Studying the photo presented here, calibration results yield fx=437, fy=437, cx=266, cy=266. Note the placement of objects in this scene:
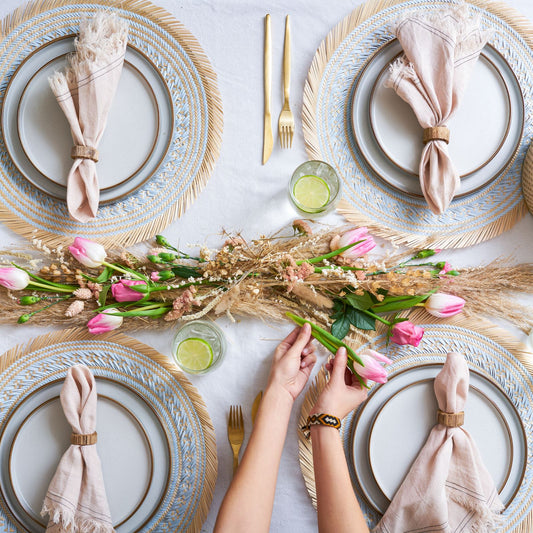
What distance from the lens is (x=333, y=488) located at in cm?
108

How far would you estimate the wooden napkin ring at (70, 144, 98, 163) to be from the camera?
119cm

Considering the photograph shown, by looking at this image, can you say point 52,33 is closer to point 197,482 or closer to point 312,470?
point 197,482

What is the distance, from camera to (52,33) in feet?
4.16

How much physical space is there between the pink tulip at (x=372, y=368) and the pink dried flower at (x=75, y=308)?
30.4 inches

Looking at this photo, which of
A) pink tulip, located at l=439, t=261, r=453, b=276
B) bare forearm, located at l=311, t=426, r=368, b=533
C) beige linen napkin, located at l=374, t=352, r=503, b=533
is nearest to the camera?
bare forearm, located at l=311, t=426, r=368, b=533

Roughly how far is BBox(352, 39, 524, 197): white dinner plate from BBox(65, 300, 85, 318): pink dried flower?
911mm

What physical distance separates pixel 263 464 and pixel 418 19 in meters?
1.25

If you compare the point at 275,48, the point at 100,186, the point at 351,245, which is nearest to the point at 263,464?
the point at 351,245

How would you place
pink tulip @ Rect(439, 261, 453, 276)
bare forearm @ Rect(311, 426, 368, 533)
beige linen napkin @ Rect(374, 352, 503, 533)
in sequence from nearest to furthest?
bare forearm @ Rect(311, 426, 368, 533) < beige linen napkin @ Rect(374, 352, 503, 533) < pink tulip @ Rect(439, 261, 453, 276)

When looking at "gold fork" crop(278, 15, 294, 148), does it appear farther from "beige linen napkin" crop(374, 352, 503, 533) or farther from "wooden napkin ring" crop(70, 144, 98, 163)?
"beige linen napkin" crop(374, 352, 503, 533)

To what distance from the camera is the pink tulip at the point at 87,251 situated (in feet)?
3.91

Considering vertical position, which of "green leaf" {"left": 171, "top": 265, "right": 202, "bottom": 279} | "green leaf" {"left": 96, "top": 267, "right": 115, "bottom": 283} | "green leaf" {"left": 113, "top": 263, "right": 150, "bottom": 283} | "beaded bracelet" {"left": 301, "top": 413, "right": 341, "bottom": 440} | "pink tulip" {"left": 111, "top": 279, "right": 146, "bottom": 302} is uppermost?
"green leaf" {"left": 171, "top": 265, "right": 202, "bottom": 279}

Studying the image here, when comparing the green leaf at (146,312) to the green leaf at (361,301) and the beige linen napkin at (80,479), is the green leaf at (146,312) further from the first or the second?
the green leaf at (361,301)

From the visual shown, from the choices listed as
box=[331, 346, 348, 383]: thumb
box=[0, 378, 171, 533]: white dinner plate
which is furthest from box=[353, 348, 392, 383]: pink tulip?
box=[0, 378, 171, 533]: white dinner plate
